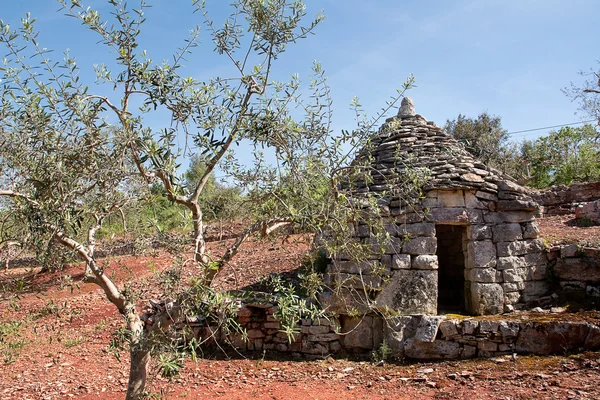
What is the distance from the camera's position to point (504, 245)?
8695 mm

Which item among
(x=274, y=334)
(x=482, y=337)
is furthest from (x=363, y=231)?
(x=482, y=337)

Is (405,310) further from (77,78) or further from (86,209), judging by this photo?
(77,78)

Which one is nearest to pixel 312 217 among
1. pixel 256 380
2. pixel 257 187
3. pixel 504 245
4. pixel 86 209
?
pixel 257 187

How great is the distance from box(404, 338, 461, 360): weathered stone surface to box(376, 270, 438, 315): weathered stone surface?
1.82 feet

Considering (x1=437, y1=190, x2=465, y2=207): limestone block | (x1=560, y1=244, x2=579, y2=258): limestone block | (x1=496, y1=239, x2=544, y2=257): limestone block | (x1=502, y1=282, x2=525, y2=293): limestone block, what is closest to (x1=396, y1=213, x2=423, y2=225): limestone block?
(x1=437, y1=190, x2=465, y2=207): limestone block

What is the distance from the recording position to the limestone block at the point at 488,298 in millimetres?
8477

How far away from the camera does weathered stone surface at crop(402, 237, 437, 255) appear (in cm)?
846

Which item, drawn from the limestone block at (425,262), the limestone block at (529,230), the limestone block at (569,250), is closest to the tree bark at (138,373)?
the limestone block at (425,262)

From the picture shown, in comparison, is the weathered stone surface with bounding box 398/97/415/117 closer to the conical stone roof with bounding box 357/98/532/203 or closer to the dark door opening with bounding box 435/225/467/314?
the conical stone roof with bounding box 357/98/532/203

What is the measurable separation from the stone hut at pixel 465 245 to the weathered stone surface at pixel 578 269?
295 millimetres

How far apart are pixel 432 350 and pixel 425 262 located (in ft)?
4.85

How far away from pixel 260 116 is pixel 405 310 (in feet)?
16.7

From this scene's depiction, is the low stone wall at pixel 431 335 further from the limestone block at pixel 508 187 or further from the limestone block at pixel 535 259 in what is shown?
the limestone block at pixel 508 187

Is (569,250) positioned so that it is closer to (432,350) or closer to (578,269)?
(578,269)
